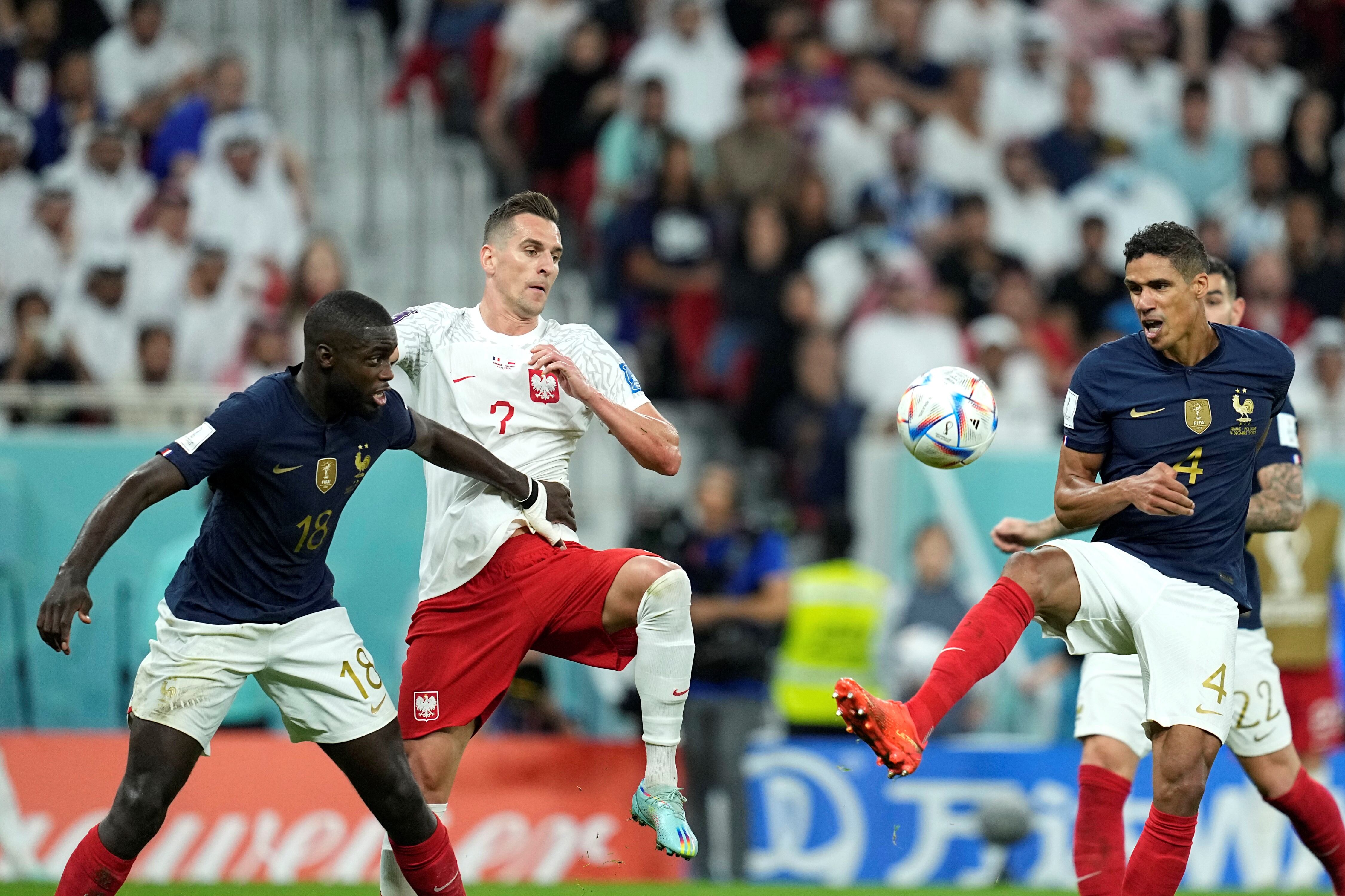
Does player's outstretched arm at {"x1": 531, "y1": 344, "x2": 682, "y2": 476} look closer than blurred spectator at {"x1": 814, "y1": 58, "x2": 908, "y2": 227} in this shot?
Yes

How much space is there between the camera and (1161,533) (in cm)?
591

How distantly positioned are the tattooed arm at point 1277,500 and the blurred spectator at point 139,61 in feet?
29.7

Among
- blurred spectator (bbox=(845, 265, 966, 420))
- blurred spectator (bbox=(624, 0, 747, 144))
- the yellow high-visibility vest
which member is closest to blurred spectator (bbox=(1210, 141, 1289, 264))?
blurred spectator (bbox=(845, 265, 966, 420))

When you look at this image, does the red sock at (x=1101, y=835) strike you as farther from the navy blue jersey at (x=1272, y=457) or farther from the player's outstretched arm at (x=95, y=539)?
the player's outstretched arm at (x=95, y=539)

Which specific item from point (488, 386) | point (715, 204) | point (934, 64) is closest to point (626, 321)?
point (715, 204)

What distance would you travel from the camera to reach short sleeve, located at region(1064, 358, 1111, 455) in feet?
19.5

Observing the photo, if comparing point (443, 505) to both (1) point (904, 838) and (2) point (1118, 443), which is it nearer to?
(2) point (1118, 443)

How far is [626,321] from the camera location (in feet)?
40.6

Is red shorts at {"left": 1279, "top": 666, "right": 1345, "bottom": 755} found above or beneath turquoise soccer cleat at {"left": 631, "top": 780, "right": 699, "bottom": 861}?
beneath

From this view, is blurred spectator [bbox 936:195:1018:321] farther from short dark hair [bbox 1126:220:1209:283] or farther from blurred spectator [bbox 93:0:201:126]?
short dark hair [bbox 1126:220:1209:283]

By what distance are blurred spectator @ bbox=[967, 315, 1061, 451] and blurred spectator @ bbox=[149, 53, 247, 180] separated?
584 centimetres

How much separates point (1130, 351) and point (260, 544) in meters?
3.22

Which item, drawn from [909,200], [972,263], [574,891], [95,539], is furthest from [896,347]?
[95,539]

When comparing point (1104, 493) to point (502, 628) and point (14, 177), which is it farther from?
point (14, 177)
